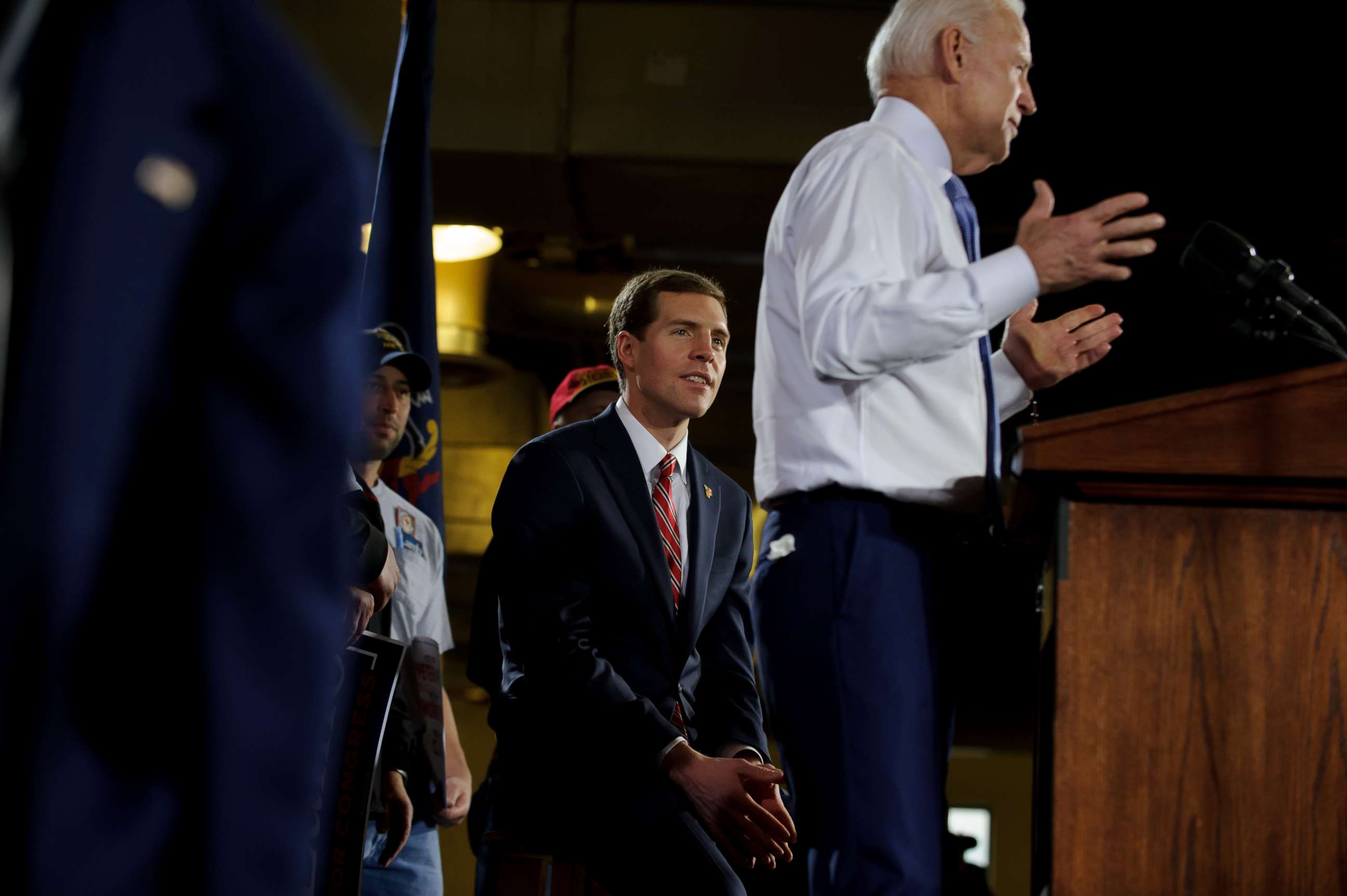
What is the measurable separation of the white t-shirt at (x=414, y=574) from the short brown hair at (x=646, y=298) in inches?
25.4

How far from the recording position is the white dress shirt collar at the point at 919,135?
1580mm

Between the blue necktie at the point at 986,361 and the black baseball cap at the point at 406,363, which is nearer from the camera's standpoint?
the blue necktie at the point at 986,361

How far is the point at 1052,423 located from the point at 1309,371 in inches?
9.9

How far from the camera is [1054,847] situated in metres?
1.08

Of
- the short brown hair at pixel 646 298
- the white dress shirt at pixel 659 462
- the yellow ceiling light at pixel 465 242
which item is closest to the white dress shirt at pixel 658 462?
the white dress shirt at pixel 659 462

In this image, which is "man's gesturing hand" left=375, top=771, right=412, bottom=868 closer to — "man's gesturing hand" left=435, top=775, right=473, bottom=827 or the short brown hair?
"man's gesturing hand" left=435, top=775, right=473, bottom=827

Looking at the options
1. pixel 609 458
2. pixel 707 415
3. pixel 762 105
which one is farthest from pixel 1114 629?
pixel 707 415

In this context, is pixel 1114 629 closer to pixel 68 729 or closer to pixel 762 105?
pixel 68 729

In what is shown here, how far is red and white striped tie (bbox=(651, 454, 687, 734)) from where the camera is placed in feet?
5.82

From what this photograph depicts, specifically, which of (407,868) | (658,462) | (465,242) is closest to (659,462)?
(658,462)

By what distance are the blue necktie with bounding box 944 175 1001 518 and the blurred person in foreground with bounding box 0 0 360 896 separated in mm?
1109

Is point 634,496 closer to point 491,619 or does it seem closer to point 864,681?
point 491,619

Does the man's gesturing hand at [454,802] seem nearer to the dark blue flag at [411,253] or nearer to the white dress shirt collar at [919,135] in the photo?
the dark blue flag at [411,253]

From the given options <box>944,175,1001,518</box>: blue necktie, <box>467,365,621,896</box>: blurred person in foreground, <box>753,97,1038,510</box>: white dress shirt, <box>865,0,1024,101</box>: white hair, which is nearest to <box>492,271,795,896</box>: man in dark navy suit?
<box>467,365,621,896</box>: blurred person in foreground
